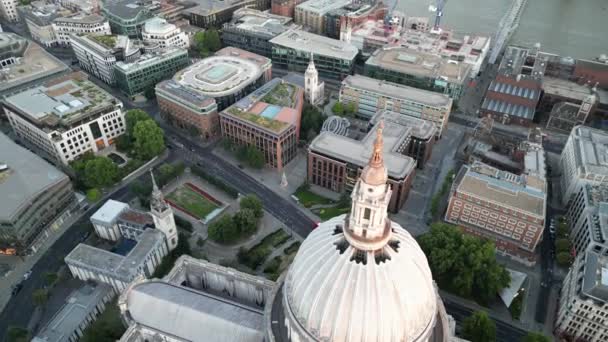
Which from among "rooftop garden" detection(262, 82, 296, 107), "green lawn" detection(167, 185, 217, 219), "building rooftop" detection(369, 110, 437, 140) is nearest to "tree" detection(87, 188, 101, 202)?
"green lawn" detection(167, 185, 217, 219)

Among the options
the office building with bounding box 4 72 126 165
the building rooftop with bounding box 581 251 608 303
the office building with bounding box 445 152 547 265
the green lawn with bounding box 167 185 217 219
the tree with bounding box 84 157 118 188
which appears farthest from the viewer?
the office building with bounding box 4 72 126 165

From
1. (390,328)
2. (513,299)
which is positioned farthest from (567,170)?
(390,328)

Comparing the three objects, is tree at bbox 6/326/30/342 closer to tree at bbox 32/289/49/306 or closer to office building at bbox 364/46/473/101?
tree at bbox 32/289/49/306

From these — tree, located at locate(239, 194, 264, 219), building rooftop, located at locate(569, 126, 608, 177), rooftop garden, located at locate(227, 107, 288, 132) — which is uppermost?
building rooftop, located at locate(569, 126, 608, 177)

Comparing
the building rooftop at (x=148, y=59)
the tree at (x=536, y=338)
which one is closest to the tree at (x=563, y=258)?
the tree at (x=536, y=338)

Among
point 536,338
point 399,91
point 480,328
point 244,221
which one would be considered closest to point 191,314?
point 244,221

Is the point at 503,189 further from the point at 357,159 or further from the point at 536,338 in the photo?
the point at 536,338

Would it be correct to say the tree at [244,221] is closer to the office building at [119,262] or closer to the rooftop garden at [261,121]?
the office building at [119,262]
